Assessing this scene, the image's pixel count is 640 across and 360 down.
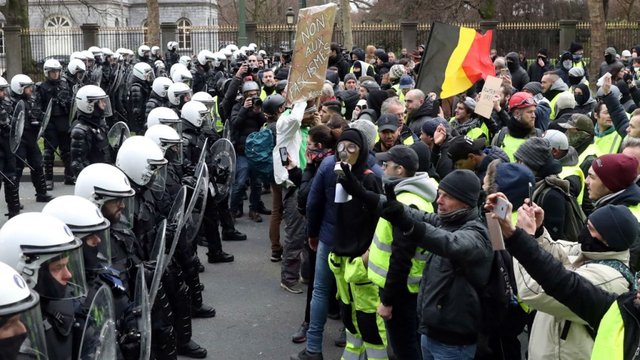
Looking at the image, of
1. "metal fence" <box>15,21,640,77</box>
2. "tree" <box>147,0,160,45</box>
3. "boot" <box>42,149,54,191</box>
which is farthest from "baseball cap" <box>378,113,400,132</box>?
"metal fence" <box>15,21,640,77</box>

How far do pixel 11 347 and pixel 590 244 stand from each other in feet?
7.90

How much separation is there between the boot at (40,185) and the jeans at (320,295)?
7.29 m

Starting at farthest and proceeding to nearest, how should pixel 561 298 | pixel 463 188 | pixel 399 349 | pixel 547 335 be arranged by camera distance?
pixel 399 349 < pixel 463 188 < pixel 547 335 < pixel 561 298

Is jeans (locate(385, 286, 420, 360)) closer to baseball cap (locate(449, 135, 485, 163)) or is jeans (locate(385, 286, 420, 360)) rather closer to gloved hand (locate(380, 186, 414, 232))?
baseball cap (locate(449, 135, 485, 163))

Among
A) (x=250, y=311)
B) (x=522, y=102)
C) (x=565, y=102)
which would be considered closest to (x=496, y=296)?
(x=522, y=102)

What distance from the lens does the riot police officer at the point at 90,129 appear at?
10242 millimetres

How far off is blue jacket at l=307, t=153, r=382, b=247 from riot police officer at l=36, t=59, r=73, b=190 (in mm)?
8144

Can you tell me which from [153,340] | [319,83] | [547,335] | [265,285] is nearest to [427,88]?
[319,83]

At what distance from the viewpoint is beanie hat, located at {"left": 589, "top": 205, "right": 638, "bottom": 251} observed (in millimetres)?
3643

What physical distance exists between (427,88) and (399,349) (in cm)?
421

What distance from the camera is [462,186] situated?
14.6ft

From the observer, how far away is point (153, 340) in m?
5.60

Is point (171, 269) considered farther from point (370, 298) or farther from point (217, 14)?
point (217, 14)

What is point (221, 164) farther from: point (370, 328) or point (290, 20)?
point (290, 20)
